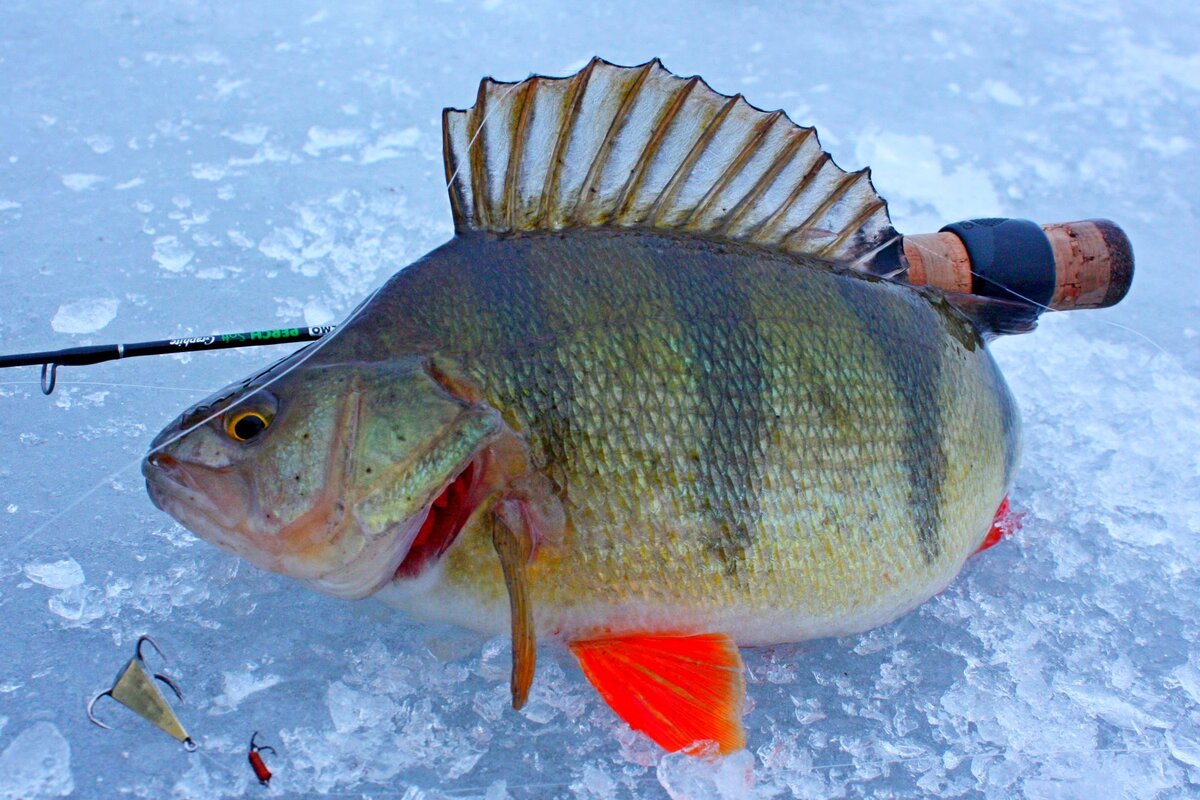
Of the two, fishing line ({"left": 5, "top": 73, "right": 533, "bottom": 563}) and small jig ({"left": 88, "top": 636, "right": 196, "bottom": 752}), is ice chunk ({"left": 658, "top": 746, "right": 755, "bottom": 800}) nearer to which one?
small jig ({"left": 88, "top": 636, "right": 196, "bottom": 752})

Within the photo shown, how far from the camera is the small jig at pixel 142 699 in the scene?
1572 millimetres

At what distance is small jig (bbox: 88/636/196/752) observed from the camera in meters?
1.57

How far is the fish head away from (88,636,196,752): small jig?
0.30 meters

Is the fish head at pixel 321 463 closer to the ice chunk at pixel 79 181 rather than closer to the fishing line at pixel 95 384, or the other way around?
the fishing line at pixel 95 384

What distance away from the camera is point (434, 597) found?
1.65 meters

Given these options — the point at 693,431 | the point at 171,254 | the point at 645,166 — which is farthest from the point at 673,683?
the point at 171,254

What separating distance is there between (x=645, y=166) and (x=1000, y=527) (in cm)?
129

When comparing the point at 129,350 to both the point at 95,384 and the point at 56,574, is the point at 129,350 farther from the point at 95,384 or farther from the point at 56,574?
the point at 95,384

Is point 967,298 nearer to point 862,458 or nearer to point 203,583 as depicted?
point 862,458

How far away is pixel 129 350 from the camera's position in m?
1.83

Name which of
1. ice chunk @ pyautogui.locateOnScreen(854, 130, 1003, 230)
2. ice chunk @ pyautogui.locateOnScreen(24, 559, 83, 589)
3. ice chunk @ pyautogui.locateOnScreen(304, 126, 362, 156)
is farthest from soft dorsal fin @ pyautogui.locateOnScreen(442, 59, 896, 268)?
ice chunk @ pyautogui.locateOnScreen(304, 126, 362, 156)

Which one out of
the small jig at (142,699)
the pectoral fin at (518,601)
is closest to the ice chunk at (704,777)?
the pectoral fin at (518,601)

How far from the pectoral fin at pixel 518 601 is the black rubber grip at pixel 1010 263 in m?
1.30

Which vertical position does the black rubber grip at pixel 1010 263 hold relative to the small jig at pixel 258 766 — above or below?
above
